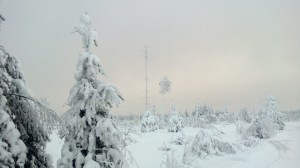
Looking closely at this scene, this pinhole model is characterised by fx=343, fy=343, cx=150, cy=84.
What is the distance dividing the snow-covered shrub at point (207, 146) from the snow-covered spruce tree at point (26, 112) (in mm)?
22446

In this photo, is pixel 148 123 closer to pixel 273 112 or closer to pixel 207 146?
pixel 273 112

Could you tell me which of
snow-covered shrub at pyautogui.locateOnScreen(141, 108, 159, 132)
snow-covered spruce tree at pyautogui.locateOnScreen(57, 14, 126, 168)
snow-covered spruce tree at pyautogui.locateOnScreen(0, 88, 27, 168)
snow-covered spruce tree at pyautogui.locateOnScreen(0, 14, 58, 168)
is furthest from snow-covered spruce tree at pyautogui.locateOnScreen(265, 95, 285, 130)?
snow-covered spruce tree at pyautogui.locateOnScreen(0, 88, 27, 168)

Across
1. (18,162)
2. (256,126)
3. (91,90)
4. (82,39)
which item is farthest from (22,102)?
(256,126)

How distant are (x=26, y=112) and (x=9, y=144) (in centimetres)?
105

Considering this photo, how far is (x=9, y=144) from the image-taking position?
220 inches

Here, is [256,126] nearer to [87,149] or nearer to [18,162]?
[87,149]

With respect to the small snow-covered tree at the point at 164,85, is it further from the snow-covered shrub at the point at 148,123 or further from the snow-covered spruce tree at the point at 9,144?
the snow-covered spruce tree at the point at 9,144

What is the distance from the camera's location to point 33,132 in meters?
6.67

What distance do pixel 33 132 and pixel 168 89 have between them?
8038 cm

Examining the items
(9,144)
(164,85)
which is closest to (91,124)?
(9,144)

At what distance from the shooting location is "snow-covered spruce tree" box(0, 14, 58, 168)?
20.7 feet

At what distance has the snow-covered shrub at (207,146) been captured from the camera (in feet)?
94.8

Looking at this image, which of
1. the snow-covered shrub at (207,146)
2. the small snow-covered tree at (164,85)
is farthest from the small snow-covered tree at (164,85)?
the snow-covered shrub at (207,146)

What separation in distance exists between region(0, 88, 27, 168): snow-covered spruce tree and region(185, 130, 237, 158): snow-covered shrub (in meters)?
23.4
